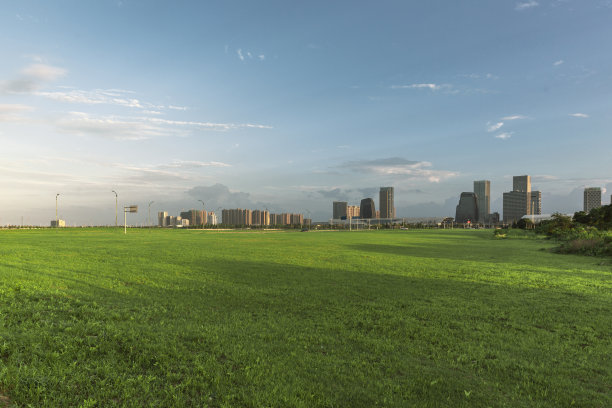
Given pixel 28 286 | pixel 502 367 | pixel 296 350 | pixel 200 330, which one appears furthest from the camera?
pixel 28 286

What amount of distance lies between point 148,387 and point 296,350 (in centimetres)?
263

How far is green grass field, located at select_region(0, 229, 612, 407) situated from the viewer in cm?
511

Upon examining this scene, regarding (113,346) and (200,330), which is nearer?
(113,346)

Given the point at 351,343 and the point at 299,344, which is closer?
the point at 299,344

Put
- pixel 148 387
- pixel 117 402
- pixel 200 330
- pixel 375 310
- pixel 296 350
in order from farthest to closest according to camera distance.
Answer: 1. pixel 375 310
2. pixel 200 330
3. pixel 296 350
4. pixel 148 387
5. pixel 117 402

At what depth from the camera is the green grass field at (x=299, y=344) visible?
5105 millimetres

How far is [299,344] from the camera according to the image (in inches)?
272

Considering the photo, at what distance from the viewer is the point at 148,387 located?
5188mm

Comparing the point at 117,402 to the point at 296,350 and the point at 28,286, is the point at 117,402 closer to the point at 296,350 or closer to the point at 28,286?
the point at 296,350

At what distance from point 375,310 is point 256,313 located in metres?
3.29

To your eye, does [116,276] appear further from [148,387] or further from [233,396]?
[233,396]

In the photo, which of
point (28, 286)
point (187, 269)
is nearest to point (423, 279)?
point (187, 269)

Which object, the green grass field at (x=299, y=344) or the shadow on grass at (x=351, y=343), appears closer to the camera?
the green grass field at (x=299, y=344)

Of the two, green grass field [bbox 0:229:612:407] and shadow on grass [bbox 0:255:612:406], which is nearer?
green grass field [bbox 0:229:612:407]
